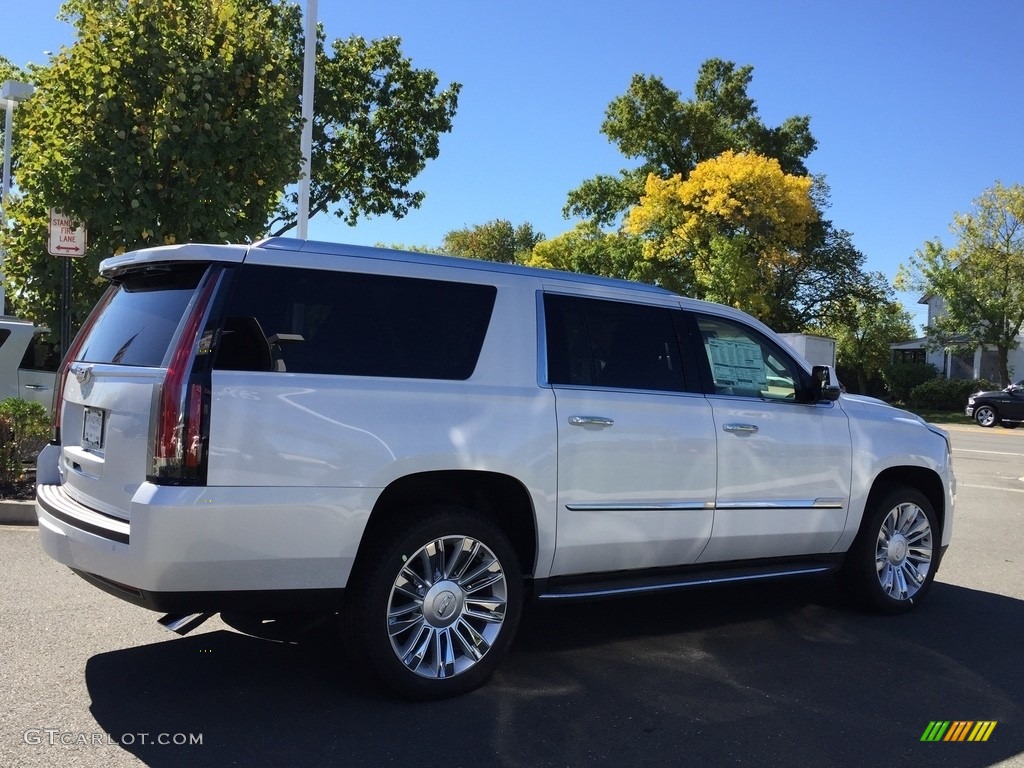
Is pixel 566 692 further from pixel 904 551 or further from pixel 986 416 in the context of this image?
pixel 986 416

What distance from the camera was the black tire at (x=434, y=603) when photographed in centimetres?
403

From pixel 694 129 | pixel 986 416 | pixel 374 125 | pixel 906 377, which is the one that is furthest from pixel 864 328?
pixel 374 125

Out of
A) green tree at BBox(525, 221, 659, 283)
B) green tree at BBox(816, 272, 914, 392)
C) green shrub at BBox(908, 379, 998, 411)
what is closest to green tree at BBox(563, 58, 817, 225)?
green tree at BBox(525, 221, 659, 283)

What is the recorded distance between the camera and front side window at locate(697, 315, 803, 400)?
17.6 feet

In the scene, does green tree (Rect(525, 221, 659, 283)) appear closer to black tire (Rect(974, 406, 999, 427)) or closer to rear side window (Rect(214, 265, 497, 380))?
black tire (Rect(974, 406, 999, 427))

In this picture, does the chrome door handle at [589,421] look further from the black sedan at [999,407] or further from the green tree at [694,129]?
the green tree at [694,129]

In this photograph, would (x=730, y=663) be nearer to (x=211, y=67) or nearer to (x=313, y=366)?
(x=313, y=366)

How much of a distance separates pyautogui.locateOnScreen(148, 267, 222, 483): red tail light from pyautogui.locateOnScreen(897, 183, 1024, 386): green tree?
36.7 meters

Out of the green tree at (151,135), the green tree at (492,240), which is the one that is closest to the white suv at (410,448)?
the green tree at (151,135)

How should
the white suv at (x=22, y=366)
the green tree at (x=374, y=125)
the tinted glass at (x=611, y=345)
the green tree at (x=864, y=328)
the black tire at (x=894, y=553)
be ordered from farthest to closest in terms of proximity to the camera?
the green tree at (x=864, y=328)
the green tree at (x=374, y=125)
the white suv at (x=22, y=366)
the black tire at (x=894, y=553)
the tinted glass at (x=611, y=345)

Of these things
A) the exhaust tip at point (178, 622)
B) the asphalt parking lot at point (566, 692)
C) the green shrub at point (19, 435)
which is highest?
the green shrub at point (19, 435)

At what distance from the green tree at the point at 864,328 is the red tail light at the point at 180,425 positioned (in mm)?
44265

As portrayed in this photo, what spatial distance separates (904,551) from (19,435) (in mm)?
7423

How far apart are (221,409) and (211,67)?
7.61 meters
